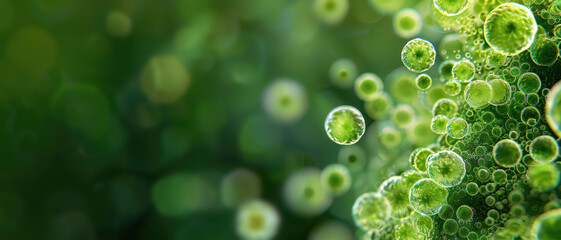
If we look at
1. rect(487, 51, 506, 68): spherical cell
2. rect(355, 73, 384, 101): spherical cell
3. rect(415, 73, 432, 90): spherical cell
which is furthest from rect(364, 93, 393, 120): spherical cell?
rect(487, 51, 506, 68): spherical cell

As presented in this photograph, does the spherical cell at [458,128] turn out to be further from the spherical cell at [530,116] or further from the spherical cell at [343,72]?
the spherical cell at [343,72]

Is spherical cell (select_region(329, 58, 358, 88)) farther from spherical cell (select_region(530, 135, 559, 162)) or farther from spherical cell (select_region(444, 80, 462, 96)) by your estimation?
spherical cell (select_region(530, 135, 559, 162))

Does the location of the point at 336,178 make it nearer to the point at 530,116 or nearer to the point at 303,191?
the point at 303,191

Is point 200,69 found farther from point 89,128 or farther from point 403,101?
point 403,101

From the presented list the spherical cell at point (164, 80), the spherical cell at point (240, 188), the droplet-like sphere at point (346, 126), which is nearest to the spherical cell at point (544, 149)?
the droplet-like sphere at point (346, 126)

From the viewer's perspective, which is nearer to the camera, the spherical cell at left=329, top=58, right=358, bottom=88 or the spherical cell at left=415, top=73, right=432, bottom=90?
the spherical cell at left=415, top=73, right=432, bottom=90

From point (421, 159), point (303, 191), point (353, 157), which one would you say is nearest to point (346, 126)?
point (421, 159)
